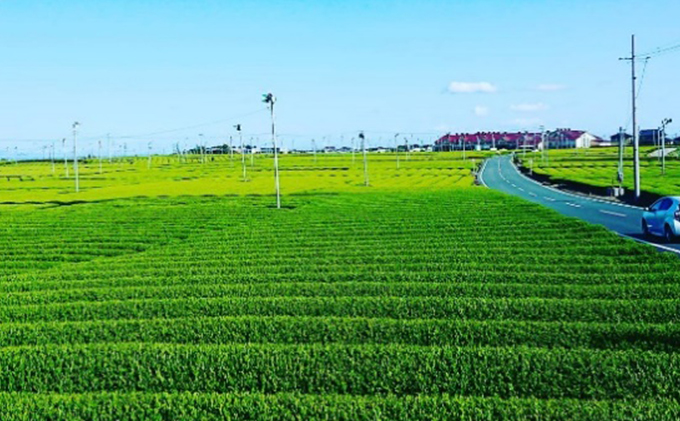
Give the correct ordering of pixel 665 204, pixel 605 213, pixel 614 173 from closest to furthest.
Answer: pixel 665 204 < pixel 605 213 < pixel 614 173

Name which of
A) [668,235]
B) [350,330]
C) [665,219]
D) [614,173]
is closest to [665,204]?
[665,219]

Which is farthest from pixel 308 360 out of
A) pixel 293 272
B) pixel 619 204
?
pixel 619 204

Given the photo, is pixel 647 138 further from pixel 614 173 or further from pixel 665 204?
pixel 665 204

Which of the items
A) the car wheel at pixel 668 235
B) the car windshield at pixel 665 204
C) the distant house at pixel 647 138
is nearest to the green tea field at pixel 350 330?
the car wheel at pixel 668 235

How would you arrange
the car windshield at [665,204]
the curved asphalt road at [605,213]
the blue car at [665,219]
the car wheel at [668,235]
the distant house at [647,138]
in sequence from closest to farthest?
the blue car at [665,219] → the car wheel at [668,235] → the car windshield at [665,204] → the curved asphalt road at [605,213] → the distant house at [647,138]

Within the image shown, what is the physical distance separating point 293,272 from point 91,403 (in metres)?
9.54

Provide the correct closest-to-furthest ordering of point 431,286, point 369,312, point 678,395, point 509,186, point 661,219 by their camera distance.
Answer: point 678,395
point 369,312
point 431,286
point 661,219
point 509,186

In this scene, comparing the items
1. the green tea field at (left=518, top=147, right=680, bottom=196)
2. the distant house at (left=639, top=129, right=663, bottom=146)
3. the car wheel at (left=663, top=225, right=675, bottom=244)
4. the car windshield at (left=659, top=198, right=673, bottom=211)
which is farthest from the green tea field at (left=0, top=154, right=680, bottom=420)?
the distant house at (left=639, top=129, right=663, bottom=146)

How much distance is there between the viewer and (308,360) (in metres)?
10.0

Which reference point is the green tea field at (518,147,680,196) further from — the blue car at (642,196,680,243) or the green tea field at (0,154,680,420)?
the green tea field at (0,154,680,420)

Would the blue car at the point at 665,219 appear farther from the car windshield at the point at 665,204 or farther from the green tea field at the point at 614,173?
the green tea field at the point at 614,173

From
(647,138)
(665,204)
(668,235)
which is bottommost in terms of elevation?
(668,235)

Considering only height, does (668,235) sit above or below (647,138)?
below

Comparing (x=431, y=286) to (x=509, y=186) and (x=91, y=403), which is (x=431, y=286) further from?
(x=509, y=186)
